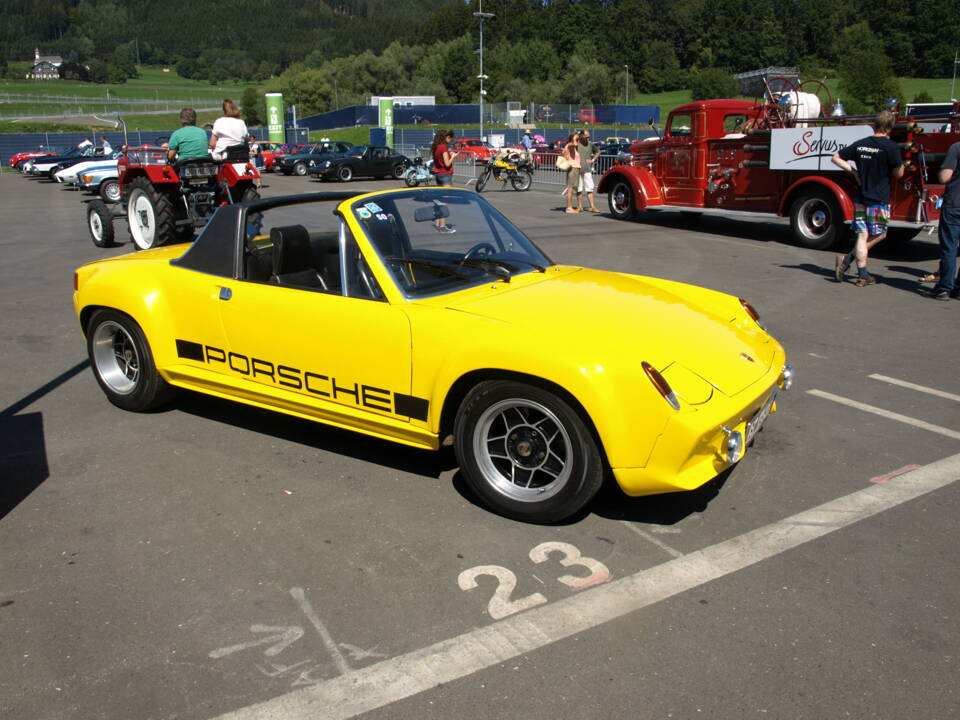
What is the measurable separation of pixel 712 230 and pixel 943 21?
118 meters

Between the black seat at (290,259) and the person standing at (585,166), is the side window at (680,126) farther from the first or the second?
the black seat at (290,259)

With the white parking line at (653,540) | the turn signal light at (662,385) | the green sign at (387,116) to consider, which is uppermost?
the green sign at (387,116)

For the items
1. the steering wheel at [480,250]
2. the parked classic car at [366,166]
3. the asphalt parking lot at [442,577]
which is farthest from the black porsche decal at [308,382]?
the parked classic car at [366,166]

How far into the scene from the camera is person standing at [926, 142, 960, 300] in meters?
8.51

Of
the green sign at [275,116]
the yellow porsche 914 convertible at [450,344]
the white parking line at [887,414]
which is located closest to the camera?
the yellow porsche 914 convertible at [450,344]

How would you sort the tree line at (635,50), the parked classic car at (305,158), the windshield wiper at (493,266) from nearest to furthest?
the windshield wiper at (493,266)
the parked classic car at (305,158)
the tree line at (635,50)

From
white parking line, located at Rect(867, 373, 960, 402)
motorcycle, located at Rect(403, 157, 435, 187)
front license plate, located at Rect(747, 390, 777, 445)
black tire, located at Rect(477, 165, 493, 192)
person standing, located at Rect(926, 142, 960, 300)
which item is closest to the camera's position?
front license plate, located at Rect(747, 390, 777, 445)

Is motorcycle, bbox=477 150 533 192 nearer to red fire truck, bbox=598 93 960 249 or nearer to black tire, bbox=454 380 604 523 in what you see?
red fire truck, bbox=598 93 960 249

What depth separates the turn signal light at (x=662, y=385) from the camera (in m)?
3.38

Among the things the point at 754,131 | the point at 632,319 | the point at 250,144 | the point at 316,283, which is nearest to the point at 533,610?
the point at 632,319

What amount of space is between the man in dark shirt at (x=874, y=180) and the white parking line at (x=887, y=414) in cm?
449

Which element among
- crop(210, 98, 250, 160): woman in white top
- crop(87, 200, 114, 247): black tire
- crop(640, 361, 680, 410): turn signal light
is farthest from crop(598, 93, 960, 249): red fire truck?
crop(87, 200, 114, 247): black tire

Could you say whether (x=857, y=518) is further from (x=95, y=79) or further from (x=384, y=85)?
(x=95, y=79)

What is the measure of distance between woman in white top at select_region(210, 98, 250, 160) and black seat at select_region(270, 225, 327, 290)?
7.65m
